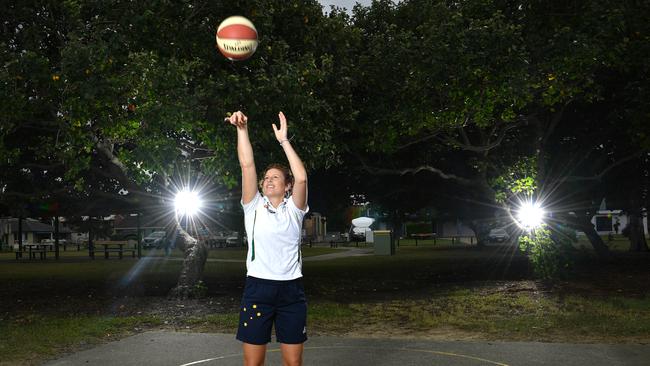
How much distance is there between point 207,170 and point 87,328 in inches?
200

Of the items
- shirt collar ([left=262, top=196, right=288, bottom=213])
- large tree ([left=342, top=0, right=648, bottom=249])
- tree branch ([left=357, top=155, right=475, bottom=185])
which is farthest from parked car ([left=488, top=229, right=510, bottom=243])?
shirt collar ([left=262, top=196, right=288, bottom=213])

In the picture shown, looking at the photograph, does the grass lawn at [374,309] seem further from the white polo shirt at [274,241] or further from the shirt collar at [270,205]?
the shirt collar at [270,205]

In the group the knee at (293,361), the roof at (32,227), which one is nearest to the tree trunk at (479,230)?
the knee at (293,361)

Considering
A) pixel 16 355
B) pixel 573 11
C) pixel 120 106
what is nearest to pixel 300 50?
pixel 120 106

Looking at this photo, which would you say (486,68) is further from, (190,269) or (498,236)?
(498,236)

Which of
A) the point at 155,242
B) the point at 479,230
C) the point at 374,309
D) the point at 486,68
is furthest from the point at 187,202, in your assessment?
the point at 155,242

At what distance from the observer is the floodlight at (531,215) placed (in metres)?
17.5

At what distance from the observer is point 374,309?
39.5ft

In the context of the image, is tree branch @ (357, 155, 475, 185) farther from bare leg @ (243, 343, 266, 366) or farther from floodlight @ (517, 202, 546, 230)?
bare leg @ (243, 343, 266, 366)

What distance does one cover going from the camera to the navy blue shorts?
15.2 feet

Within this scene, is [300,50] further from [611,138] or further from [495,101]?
[611,138]

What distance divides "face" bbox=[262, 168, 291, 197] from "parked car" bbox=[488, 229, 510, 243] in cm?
5509

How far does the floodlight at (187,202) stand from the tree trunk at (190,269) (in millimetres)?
613

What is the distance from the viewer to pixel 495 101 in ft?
52.1
